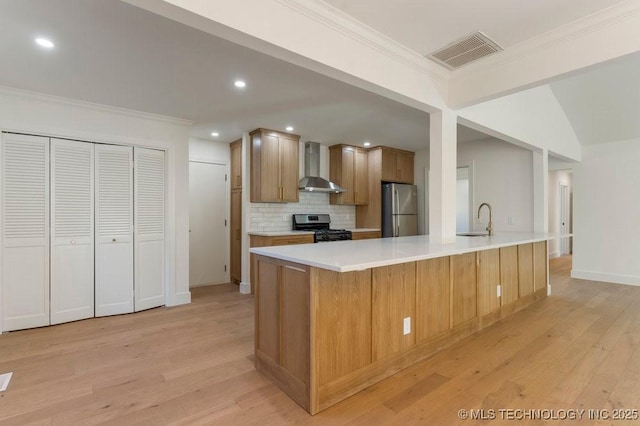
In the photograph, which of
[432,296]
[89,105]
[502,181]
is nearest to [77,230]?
[89,105]

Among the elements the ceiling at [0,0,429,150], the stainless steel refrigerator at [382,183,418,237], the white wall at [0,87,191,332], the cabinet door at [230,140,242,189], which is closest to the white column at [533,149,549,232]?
the ceiling at [0,0,429,150]

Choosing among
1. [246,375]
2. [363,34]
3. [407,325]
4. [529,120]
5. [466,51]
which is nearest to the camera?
Answer: [363,34]

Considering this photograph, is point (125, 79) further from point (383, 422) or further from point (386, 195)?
point (386, 195)

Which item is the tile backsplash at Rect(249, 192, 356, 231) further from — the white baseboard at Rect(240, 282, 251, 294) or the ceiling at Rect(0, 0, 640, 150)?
the ceiling at Rect(0, 0, 640, 150)

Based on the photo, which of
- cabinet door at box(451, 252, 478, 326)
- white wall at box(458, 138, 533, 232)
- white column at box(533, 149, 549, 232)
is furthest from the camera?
white wall at box(458, 138, 533, 232)

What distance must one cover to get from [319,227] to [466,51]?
3639 mm

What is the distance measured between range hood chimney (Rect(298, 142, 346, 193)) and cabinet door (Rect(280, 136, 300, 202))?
225 millimetres

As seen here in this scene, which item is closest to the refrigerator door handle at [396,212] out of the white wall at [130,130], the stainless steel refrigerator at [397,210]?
the stainless steel refrigerator at [397,210]

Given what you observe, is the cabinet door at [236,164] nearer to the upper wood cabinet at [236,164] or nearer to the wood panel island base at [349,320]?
the upper wood cabinet at [236,164]

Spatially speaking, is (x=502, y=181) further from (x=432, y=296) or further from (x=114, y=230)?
(x=114, y=230)

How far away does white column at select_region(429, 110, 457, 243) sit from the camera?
118 inches

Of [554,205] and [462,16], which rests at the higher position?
[462,16]

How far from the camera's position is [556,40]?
2.34 metres

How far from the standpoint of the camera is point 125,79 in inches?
116
